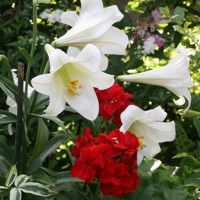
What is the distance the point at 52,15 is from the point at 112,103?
151 cm

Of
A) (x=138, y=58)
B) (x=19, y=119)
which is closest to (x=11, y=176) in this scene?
(x=19, y=119)

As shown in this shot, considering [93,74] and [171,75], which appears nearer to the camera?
[93,74]

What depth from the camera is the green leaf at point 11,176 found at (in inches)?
74.2

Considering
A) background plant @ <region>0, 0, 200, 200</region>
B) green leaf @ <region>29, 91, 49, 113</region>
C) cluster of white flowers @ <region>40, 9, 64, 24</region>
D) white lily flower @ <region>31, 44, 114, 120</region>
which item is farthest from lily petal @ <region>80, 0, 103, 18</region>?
cluster of white flowers @ <region>40, 9, 64, 24</region>

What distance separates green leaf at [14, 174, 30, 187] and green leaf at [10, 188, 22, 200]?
0.02 m

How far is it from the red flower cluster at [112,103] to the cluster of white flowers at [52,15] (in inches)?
54.3

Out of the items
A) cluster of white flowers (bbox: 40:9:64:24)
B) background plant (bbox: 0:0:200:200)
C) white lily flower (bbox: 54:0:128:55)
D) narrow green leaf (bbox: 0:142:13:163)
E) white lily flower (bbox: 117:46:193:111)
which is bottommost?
background plant (bbox: 0:0:200:200)

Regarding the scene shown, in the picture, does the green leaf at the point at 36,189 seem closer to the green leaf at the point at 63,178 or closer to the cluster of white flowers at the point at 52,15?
the green leaf at the point at 63,178

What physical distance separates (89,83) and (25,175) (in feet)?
1.18

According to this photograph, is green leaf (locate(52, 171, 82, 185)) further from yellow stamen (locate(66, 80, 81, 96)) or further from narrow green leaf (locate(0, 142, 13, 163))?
yellow stamen (locate(66, 80, 81, 96))

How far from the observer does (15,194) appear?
6.16 ft

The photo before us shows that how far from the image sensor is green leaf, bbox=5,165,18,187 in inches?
74.2

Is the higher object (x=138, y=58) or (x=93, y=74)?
(x=93, y=74)

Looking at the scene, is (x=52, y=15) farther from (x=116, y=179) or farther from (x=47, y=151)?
(x=116, y=179)
